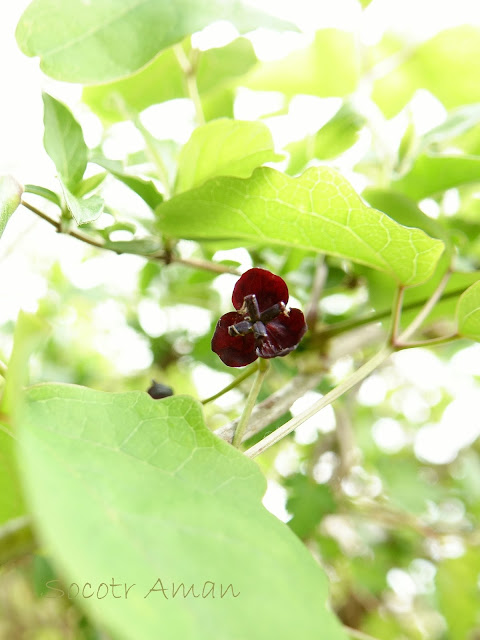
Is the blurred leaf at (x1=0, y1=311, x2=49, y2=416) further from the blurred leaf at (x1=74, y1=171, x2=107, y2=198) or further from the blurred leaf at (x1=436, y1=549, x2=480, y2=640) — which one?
the blurred leaf at (x1=436, y1=549, x2=480, y2=640)

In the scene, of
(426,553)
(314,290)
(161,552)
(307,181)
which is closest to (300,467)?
(426,553)

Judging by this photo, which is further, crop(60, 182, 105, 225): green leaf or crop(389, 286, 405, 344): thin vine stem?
crop(389, 286, 405, 344): thin vine stem

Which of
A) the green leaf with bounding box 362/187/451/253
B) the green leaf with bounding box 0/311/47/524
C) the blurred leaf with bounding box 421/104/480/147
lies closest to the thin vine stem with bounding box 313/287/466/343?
the green leaf with bounding box 362/187/451/253

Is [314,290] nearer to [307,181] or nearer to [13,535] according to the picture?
[307,181]

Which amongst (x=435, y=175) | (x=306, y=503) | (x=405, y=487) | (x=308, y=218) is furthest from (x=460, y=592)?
(x=308, y=218)

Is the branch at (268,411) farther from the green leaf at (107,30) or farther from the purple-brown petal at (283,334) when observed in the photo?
the green leaf at (107,30)

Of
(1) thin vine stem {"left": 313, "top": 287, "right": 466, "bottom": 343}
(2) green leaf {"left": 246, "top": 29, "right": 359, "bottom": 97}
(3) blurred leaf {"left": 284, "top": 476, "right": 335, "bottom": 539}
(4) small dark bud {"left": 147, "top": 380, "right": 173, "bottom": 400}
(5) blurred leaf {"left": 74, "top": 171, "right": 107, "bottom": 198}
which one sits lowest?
(3) blurred leaf {"left": 284, "top": 476, "right": 335, "bottom": 539}

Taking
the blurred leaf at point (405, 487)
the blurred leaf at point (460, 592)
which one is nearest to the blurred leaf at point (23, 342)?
the blurred leaf at point (405, 487)
